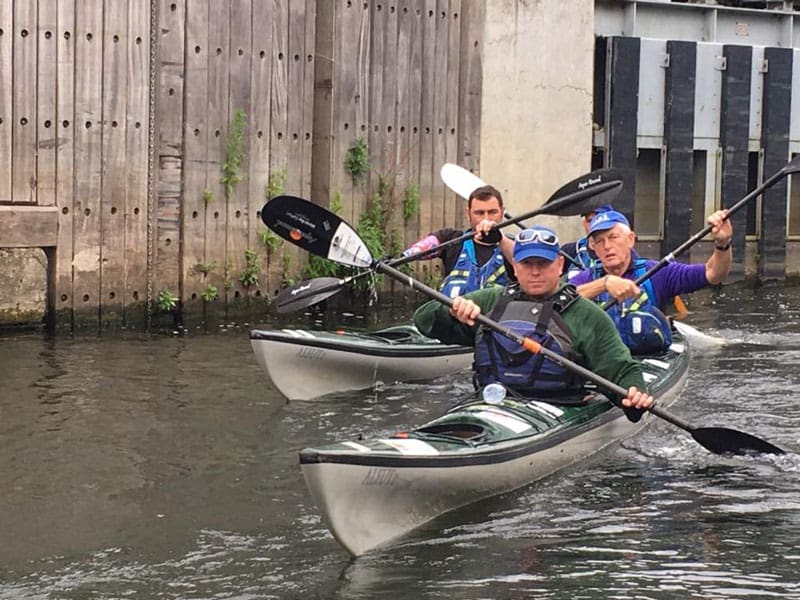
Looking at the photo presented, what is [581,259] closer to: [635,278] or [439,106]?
[635,278]

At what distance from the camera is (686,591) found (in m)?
5.07

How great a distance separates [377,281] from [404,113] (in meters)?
1.48

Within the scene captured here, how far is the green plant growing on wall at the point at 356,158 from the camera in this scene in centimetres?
1220

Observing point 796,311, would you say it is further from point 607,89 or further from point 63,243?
point 63,243

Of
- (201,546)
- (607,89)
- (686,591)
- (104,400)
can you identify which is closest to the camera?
(686,591)

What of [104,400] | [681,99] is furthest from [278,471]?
[681,99]

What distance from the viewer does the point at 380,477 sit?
5.39 metres

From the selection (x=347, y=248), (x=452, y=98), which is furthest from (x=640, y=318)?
(x=452, y=98)

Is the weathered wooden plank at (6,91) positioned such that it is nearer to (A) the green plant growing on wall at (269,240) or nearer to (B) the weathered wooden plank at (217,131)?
(B) the weathered wooden plank at (217,131)

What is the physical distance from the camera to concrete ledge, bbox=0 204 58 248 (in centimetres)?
1020

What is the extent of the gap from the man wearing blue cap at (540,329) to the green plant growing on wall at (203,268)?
485 centimetres

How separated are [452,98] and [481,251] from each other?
416cm

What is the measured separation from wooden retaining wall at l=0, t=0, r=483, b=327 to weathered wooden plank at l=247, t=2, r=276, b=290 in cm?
1

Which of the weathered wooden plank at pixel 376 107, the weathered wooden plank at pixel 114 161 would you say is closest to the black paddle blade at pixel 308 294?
the weathered wooden plank at pixel 114 161
